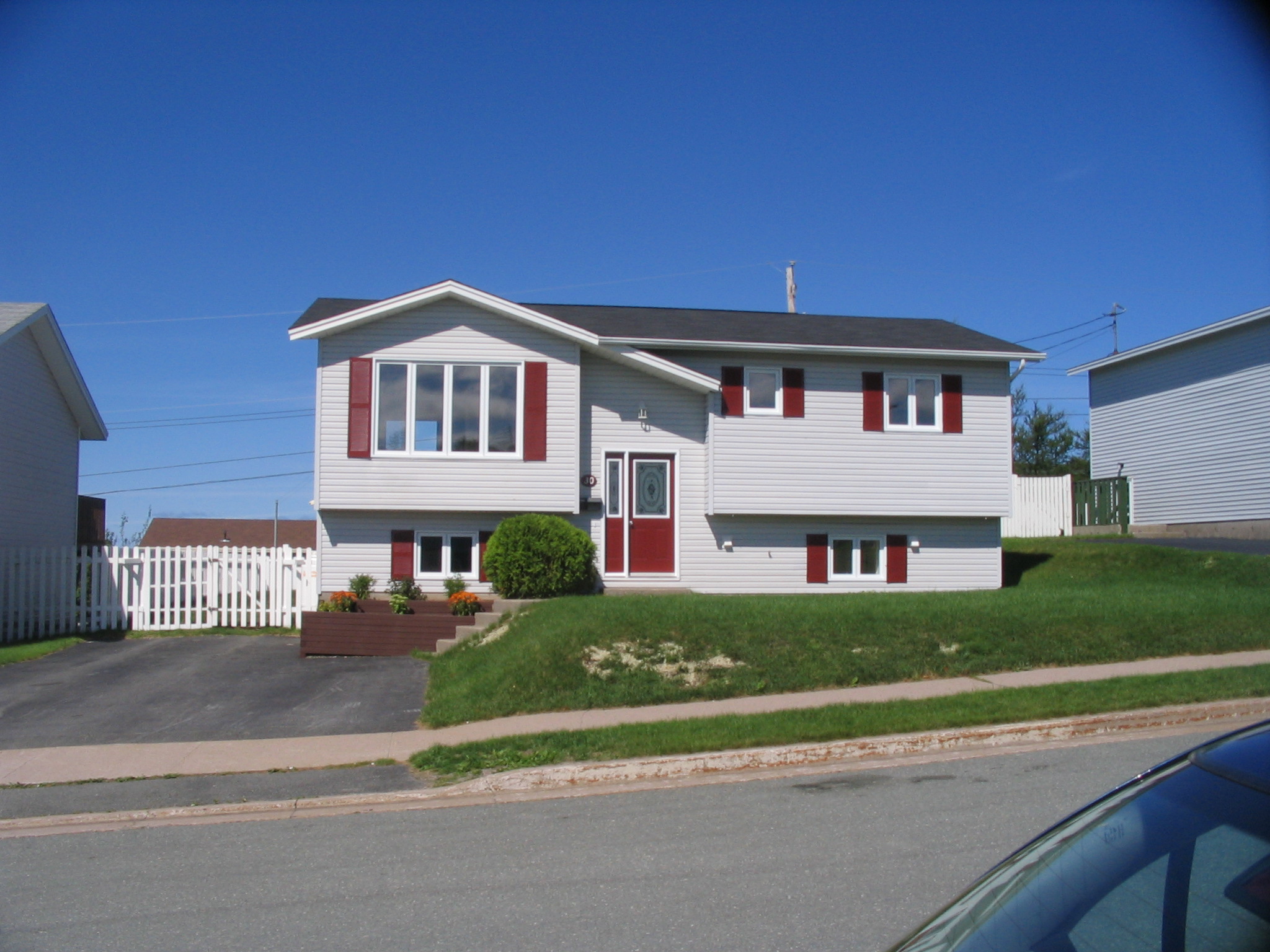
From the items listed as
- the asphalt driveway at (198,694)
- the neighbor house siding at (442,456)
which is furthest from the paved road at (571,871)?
the neighbor house siding at (442,456)

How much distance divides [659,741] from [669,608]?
5.23 meters

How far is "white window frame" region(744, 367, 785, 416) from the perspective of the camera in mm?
20250

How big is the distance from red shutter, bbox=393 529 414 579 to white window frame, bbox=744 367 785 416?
689cm

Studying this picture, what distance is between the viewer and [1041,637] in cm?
1362

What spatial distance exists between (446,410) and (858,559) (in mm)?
8713

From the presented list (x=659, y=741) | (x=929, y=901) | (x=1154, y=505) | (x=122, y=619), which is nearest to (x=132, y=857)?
(x=659, y=741)

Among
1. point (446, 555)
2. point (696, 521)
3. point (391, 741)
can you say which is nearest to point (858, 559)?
point (696, 521)

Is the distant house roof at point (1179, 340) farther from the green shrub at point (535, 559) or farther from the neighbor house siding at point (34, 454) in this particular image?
the neighbor house siding at point (34, 454)

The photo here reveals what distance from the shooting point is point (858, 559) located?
20.9 metres

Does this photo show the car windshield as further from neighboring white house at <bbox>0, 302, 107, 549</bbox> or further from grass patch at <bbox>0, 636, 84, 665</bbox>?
neighboring white house at <bbox>0, 302, 107, 549</bbox>

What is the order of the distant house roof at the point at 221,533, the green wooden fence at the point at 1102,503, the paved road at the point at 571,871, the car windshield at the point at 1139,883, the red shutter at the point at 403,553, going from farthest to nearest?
the distant house roof at the point at 221,533 → the green wooden fence at the point at 1102,503 → the red shutter at the point at 403,553 → the paved road at the point at 571,871 → the car windshield at the point at 1139,883

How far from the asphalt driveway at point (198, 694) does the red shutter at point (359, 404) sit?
12.6 feet

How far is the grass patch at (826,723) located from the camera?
944 centimetres

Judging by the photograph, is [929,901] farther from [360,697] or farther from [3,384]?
[3,384]
